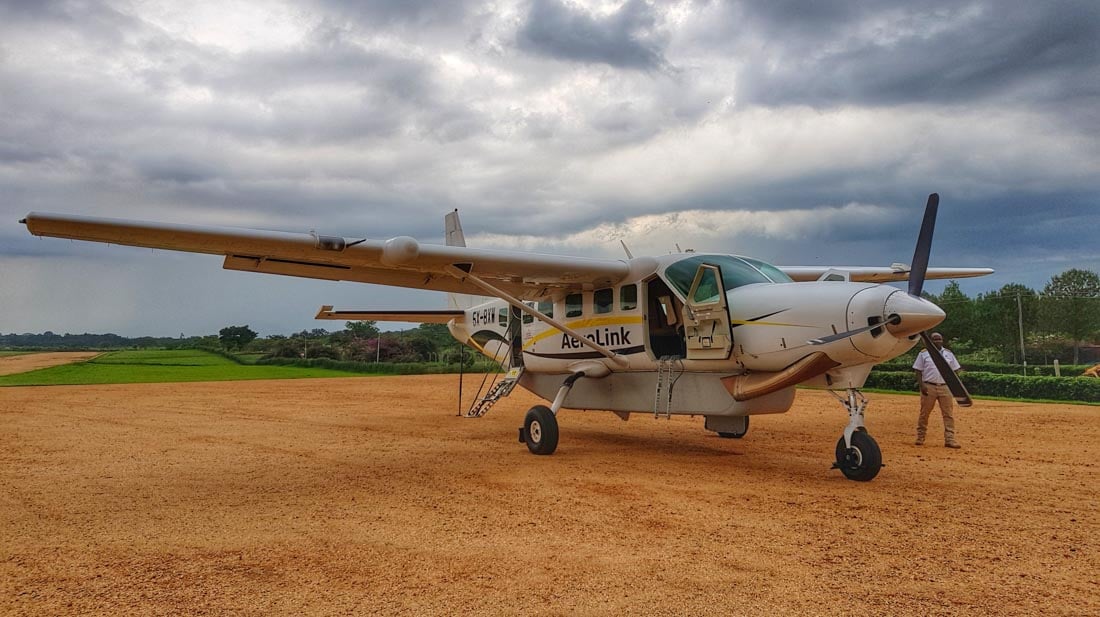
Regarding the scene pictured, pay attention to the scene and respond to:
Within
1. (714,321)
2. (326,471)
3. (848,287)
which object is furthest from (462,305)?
(848,287)

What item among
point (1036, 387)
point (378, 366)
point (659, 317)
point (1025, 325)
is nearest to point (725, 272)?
point (659, 317)

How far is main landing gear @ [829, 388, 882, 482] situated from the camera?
24.3ft

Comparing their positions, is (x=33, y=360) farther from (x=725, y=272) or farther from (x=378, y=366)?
(x=725, y=272)

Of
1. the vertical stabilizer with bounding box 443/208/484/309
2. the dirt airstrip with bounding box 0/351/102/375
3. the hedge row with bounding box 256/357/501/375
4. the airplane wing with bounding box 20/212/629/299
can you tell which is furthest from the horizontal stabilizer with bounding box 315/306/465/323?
the dirt airstrip with bounding box 0/351/102/375

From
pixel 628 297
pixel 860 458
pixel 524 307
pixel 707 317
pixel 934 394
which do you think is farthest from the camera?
pixel 934 394

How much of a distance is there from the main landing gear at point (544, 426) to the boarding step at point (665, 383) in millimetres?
1412

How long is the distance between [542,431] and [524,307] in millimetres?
1909

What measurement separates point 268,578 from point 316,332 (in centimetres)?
5728

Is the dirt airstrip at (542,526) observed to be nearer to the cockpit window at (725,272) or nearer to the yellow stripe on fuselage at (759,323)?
the yellow stripe on fuselage at (759,323)

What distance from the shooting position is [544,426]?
32.3 ft

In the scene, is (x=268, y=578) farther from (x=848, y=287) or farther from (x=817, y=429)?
(x=817, y=429)

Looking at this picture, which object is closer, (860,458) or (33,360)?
(860,458)

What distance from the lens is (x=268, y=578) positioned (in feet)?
14.3

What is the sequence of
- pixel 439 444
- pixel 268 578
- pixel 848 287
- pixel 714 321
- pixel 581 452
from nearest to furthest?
pixel 268 578
pixel 848 287
pixel 714 321
pixel 581 452
pixel 439 444
